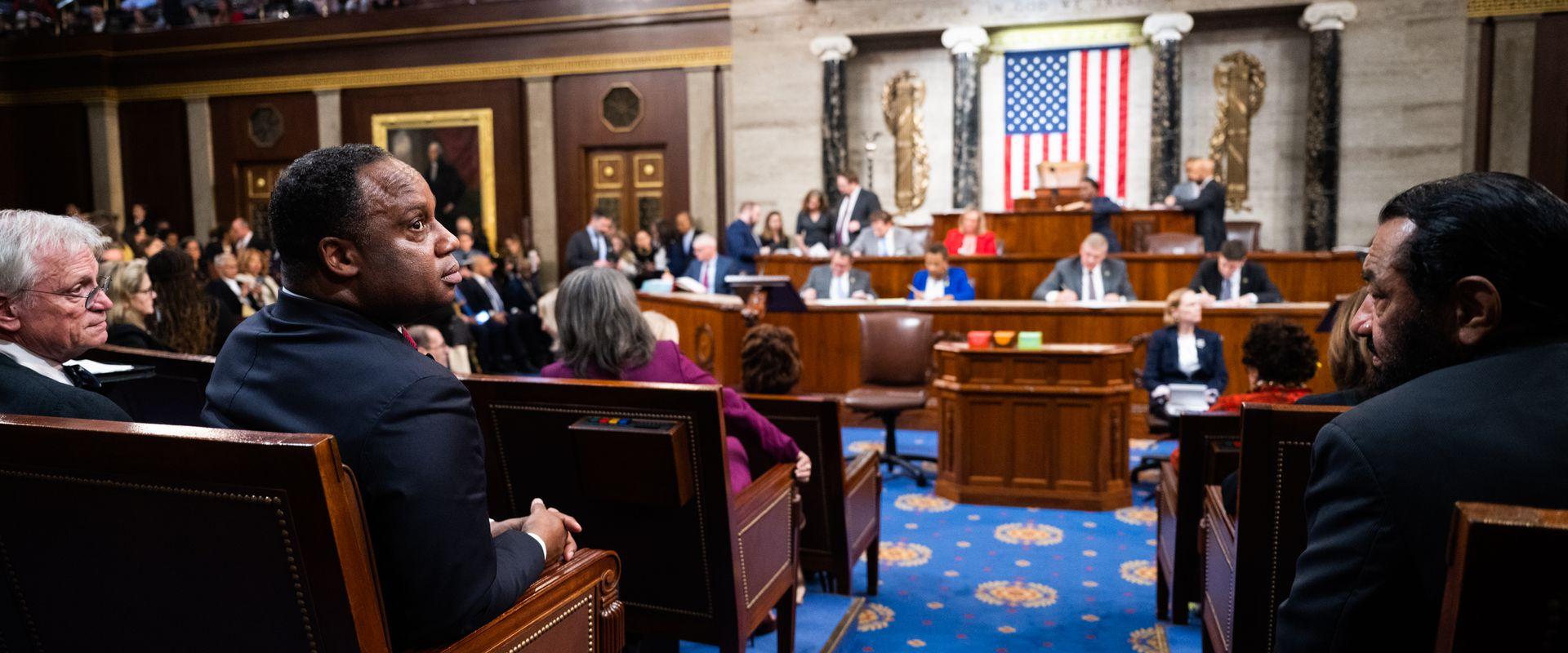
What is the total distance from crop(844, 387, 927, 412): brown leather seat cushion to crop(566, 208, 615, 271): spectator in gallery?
5.41m

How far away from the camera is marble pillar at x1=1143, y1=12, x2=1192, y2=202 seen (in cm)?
1039

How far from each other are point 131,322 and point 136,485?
3.10 metres

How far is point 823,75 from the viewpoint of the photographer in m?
11.3

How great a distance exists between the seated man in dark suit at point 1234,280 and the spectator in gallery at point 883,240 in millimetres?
2603

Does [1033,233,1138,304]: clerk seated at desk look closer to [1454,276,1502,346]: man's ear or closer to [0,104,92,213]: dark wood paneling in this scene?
[1454,276,1502,346]: man's ear

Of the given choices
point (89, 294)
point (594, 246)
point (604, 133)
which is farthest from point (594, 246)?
point (89, 294)

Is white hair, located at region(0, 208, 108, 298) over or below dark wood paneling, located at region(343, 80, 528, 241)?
below

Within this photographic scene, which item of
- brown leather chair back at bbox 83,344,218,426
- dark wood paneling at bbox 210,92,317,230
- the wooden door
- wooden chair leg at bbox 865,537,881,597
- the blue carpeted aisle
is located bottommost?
the blue carpeted aisle

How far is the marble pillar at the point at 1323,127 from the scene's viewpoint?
10008 millimetres

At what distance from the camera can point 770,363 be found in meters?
3.57

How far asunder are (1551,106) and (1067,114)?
463 centimetres

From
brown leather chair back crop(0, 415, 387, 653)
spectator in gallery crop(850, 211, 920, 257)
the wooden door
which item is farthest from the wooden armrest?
the wooden door

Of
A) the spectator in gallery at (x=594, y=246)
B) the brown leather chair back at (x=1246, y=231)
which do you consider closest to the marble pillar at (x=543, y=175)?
the spectator in gallery at (x=594, y=246)

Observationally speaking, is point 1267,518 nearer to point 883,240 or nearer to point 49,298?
point 49,298
